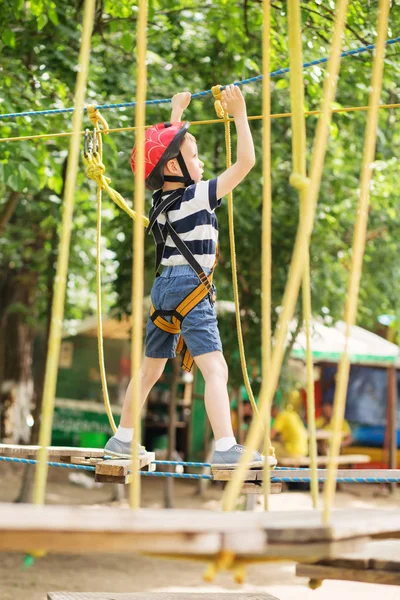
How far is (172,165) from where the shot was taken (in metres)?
3.34

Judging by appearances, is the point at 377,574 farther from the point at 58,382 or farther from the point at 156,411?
the point at 58,382

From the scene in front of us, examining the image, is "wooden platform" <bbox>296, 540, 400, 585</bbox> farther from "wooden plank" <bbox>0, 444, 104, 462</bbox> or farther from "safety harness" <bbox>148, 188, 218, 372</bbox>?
"wooden plank" <bbox>0, 444, 104, 462</bbox>

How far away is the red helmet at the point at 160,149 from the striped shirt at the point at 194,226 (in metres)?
0.10

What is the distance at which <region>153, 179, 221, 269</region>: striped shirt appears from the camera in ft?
10.6

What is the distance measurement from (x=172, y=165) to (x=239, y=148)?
46 centimetres

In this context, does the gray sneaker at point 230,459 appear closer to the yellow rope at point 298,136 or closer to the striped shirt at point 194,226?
the striped shirt at point 194,226

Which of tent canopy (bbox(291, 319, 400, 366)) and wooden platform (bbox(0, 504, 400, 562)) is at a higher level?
tent canopy (bbox(291, 319, 400, 366))

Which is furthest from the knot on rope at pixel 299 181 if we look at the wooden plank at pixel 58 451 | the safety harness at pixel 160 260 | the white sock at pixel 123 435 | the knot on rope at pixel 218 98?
the wooden plank at pixel 58 451

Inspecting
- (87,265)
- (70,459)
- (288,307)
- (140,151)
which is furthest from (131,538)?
(87,265)

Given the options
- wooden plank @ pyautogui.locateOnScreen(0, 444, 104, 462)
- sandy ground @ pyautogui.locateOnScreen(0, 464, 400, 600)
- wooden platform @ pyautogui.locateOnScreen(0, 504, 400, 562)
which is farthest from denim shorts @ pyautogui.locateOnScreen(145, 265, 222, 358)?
sandy ground @ pyautogui.locateOnScreen(0, 464, 400, 600)

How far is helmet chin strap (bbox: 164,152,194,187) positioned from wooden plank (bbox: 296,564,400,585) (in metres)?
1.70

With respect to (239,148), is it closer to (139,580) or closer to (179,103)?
(179,103)

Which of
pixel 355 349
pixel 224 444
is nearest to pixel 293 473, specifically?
pixel 224 444

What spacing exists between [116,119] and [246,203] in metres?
2.49
